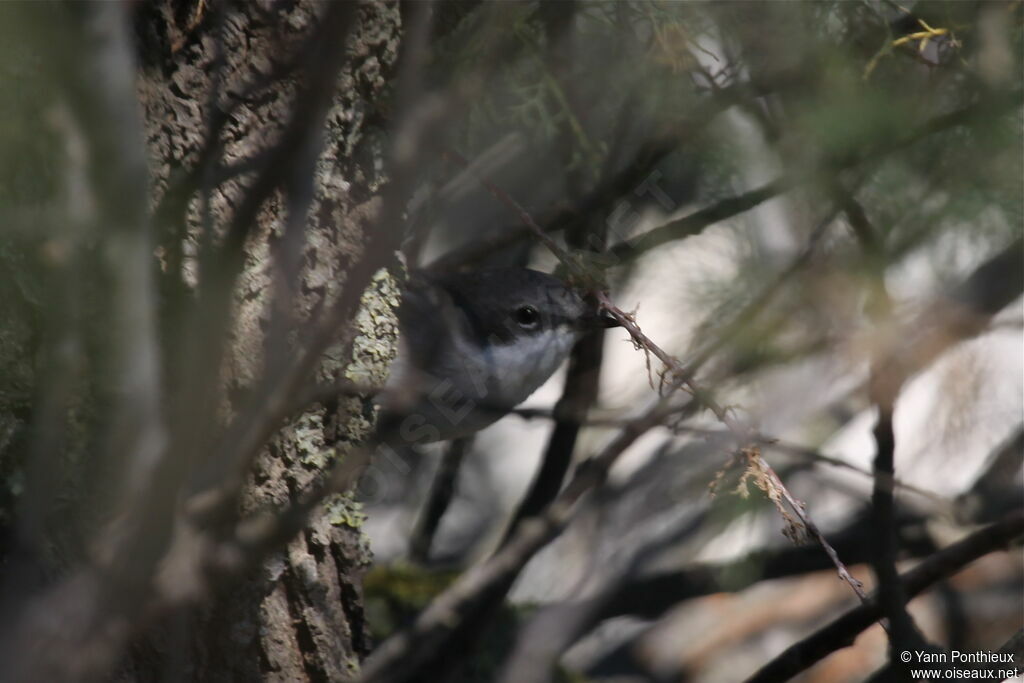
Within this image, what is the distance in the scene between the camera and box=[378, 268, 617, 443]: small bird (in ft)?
8.16

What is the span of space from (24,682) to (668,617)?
258 cm

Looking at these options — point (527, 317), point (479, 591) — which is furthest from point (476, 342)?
point (479, 591)

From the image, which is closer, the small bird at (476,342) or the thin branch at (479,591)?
the thin branch at (479,591)

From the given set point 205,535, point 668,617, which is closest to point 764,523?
point 668,617

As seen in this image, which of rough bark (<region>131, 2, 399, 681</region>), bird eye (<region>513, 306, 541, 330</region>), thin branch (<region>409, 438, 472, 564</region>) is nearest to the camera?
rough bark (<region>131, 2, 399, 681</region>)

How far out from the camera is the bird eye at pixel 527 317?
2.73 m

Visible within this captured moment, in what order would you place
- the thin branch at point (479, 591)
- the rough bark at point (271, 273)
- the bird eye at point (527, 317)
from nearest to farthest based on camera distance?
the rough bark at point (271, 273) < the thin branch at point (479, 591) < the bird eye at point (527, 317)

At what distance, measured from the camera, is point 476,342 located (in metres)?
2.71

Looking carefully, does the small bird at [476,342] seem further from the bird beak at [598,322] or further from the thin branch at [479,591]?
the thin branch at [479,591]

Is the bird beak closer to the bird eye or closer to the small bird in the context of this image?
the small bird

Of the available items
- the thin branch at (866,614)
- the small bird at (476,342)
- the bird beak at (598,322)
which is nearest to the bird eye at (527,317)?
the small bird at (476,342)

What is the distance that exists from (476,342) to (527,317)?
6.4 inches

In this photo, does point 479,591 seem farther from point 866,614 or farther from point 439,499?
point 866,614

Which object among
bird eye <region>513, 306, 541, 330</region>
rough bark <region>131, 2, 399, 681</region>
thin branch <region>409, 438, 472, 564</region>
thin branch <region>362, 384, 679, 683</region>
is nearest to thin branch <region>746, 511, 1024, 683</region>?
thin branch <region>362, 384, 679, 683</region>
